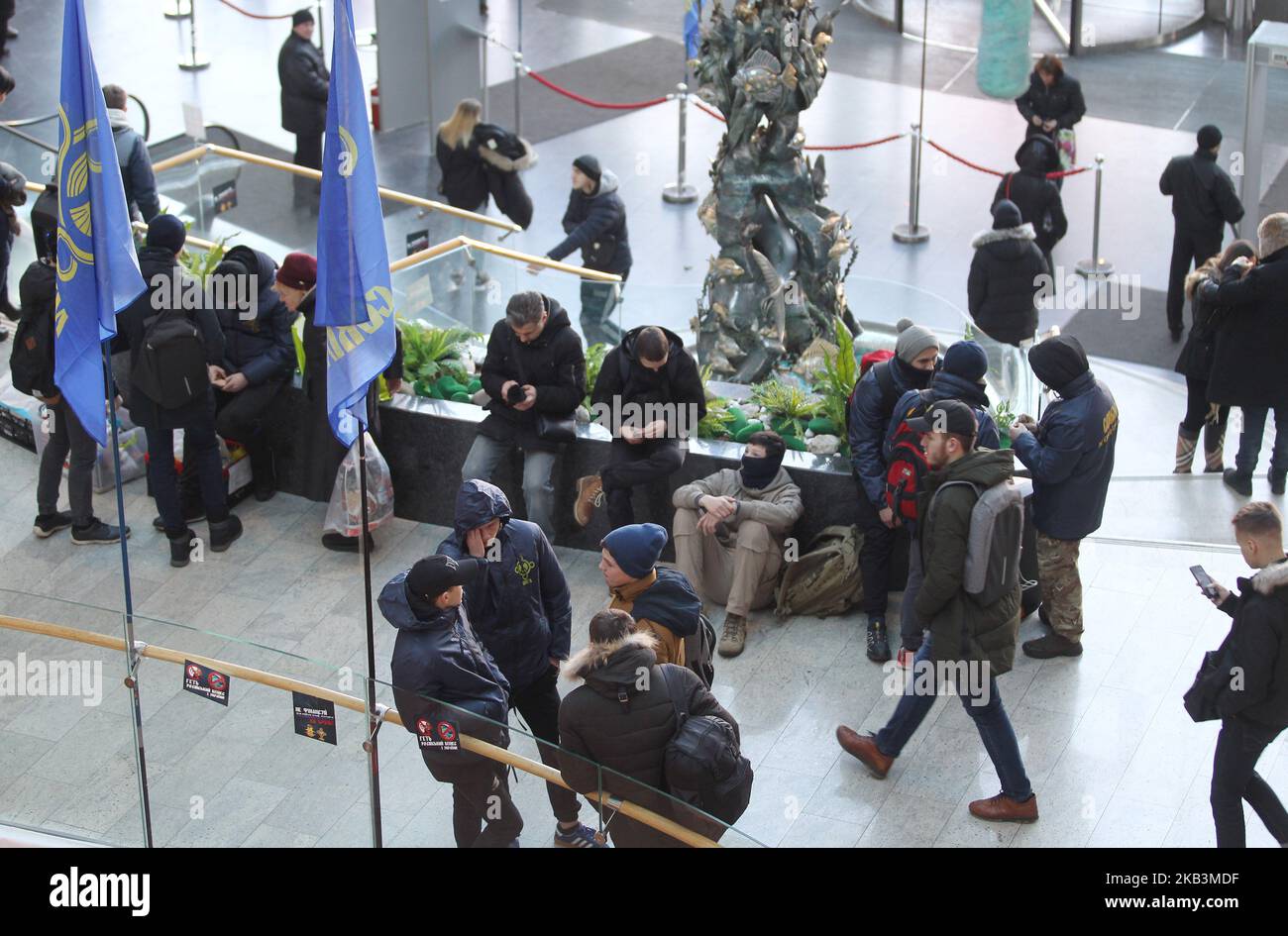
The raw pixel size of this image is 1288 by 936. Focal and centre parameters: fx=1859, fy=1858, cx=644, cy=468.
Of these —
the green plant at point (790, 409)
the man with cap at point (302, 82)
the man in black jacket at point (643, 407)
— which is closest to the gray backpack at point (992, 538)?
the man in black jacket at point (643, 407)

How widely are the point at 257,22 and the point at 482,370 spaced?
11893 mm

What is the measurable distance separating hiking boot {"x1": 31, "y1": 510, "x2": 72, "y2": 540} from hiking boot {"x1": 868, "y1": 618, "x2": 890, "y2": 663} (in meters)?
4.36

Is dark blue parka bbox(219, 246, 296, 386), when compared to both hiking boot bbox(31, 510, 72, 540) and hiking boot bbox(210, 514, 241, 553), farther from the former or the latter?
hiking boot bbox(31, 510, 72, 540)

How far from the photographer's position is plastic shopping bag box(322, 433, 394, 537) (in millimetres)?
9797

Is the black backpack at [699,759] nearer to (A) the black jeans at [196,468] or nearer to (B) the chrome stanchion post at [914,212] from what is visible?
(A) the black jeans at [196,468]

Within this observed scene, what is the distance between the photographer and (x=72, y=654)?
7.40 meters

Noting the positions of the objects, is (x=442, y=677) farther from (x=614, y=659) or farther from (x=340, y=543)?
(x=340, y=543)

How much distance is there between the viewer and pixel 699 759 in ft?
21.1

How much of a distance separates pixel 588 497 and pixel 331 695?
3.02 m

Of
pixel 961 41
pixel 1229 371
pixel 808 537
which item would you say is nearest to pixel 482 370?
pixel 808 537

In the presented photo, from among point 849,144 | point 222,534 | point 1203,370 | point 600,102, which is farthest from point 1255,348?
point 600,102

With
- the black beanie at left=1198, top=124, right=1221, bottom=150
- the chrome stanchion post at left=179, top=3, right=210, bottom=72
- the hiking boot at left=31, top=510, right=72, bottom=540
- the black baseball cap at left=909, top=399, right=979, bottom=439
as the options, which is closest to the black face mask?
the black baseball cap at left=909, top=399, right=979, bottom=439

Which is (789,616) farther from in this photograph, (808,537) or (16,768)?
(16,768)

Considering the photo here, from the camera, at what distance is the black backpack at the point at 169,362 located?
361 inches
